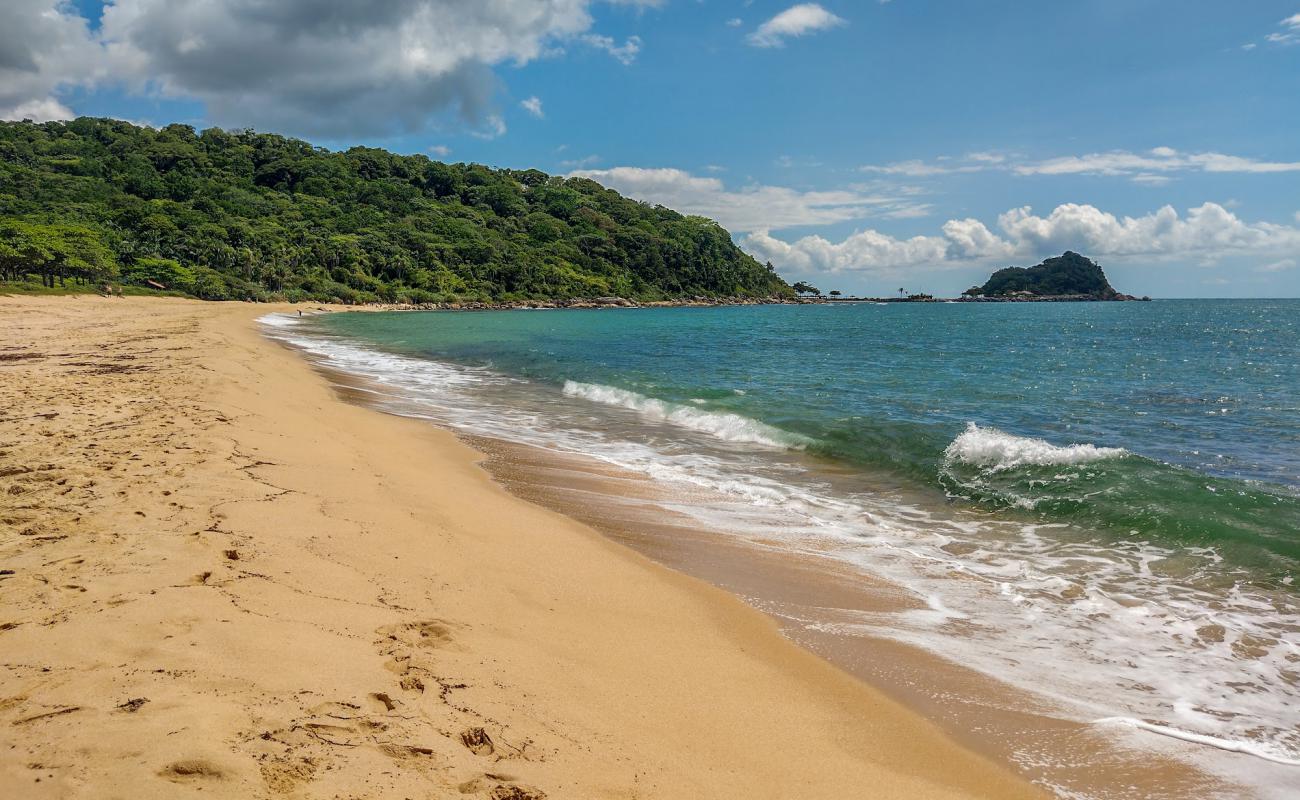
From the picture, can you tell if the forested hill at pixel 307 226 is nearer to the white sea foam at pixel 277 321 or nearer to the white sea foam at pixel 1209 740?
the white sea foam at pixel 277 321

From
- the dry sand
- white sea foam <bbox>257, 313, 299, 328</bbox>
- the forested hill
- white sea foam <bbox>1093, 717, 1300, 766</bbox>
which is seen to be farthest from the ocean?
the forested hill

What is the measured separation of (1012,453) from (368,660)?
34.5ft

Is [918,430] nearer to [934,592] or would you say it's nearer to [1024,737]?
[934,592]

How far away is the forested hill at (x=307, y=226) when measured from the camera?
81.8m

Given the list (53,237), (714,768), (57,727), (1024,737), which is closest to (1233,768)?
(1024,737)

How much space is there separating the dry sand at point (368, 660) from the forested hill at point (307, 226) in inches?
2519

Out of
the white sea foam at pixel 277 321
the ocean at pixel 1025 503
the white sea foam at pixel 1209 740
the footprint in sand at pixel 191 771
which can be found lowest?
the white sea foam at pixel 1209 740

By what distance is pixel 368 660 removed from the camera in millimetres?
3729

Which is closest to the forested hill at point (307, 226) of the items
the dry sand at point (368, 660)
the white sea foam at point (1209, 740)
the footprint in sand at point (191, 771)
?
the dry sand at point (368, 660)

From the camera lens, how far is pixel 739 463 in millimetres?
11633

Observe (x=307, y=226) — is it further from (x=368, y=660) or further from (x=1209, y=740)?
(x=1209, y=740)

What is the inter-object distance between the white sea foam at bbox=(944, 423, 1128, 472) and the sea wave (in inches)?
111

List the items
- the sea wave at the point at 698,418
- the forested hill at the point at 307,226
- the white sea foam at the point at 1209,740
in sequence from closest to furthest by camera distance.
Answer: the white sea foam at the point at 1209,740, the sea wave at the point at 698,418, the forested hill at the point at 307,226

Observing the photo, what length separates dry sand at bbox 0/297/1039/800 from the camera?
2.77 m
